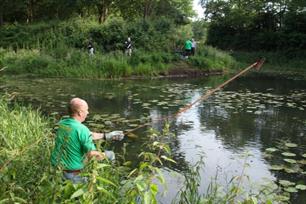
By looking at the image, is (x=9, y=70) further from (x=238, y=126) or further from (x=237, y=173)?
(x=237, y=173)


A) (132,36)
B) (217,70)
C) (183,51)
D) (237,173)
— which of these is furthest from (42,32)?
(237,173)

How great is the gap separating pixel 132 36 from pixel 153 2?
13356mm

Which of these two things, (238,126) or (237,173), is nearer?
(237,173)

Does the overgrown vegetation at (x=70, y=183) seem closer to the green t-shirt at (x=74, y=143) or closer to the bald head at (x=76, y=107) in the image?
the green t-shirt at (x=74, y=143)

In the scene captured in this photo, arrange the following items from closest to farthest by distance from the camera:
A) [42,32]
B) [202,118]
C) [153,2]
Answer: [202,118] → [42,32] → [153,2]

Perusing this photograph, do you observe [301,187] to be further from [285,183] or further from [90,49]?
[90,49]

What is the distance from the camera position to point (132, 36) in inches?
1107

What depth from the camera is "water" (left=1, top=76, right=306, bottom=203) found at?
322 inches

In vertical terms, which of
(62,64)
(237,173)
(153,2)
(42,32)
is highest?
(153,2)

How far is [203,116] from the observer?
13.0 metres

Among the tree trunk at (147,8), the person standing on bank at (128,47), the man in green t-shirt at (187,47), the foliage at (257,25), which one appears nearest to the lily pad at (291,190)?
the person standing on bank at (128,47)

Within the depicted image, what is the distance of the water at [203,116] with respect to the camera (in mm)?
8172

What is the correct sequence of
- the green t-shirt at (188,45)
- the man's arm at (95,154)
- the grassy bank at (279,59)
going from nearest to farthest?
1. the man's arm at (95,154)
2. the green t-shirt at (188,45)
3. the grassy bank at (279,59)

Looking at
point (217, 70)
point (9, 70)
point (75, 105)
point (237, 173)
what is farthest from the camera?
point (217, 70)
